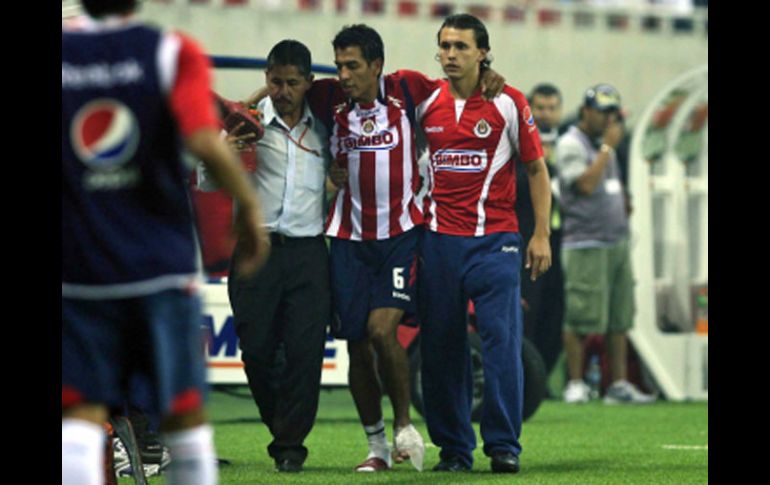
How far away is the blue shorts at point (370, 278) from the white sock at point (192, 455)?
3.72 meters

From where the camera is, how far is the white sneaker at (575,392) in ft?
47.7

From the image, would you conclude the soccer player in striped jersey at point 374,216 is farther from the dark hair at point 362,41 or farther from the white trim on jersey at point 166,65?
the white trim on jersey at point 166,65

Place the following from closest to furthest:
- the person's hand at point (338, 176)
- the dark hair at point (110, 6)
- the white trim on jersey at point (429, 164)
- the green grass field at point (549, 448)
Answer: the dark hair at point (110, 6) → the green grass field at point (549, 448) → the white trim on jersey at point (429, 164) → the person's hand at point (338, 176)

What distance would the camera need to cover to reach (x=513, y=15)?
1331 inches

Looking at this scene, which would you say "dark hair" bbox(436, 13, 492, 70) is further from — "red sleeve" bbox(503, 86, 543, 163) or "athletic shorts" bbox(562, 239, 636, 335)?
"athletic shorts" bbox(562, 239, 636, 335)

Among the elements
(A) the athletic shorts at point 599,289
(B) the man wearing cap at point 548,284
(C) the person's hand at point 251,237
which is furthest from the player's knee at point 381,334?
(A) the athletic shorts at point 599,289

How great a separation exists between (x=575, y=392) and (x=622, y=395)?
1.17ft

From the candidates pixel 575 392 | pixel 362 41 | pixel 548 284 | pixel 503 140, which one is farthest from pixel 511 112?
pixel 548 284

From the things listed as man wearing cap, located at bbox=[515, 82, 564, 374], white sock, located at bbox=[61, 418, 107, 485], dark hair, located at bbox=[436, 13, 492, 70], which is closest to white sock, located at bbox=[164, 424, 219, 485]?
white sock, located at bbox=[61, 418, 107, 485]

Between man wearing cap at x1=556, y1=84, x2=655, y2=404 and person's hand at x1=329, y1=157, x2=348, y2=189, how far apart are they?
5675 mm

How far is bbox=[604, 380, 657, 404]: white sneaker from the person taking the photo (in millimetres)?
14562
